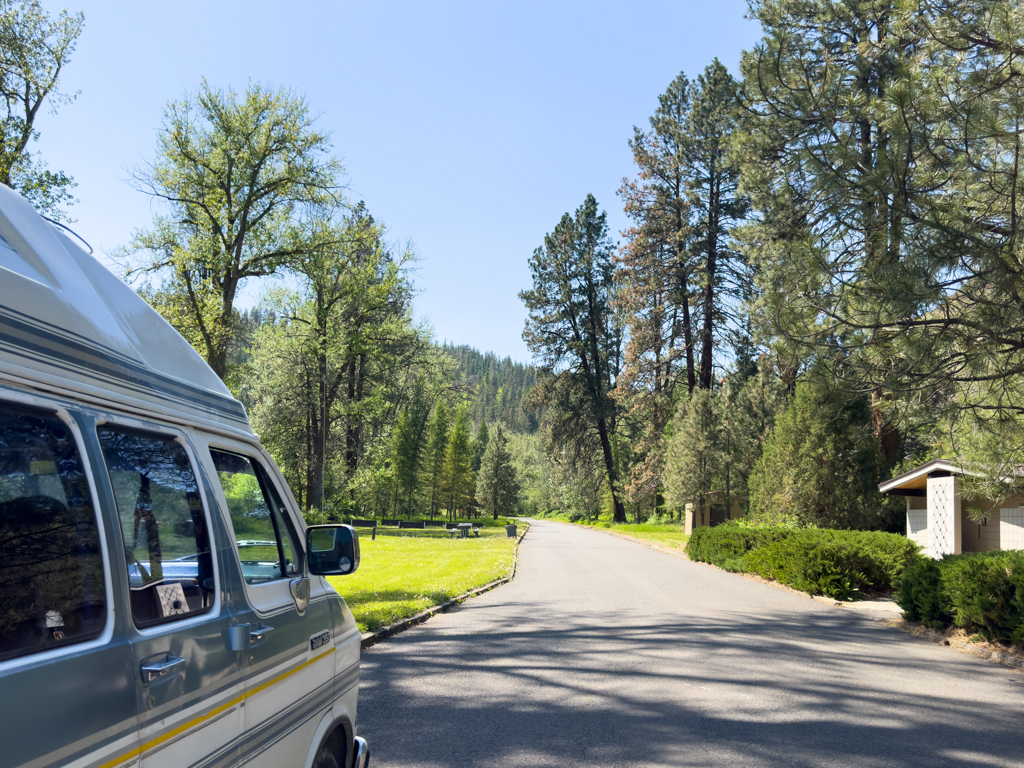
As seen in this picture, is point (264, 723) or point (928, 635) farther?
point (928, 635)

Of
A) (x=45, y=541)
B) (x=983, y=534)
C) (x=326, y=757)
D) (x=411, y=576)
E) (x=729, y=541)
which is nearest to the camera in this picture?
(x=45, y=541)

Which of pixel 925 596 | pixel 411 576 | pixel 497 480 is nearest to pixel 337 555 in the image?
pixel 925 596

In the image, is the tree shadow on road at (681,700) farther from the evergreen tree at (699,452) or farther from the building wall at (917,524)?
the evergreen tree at (699,452)

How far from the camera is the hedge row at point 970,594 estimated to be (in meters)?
9.85

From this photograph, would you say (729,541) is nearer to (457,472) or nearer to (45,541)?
(45,541)

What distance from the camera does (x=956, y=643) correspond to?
34.7ft

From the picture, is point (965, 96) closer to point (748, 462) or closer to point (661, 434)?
point (748, 462)

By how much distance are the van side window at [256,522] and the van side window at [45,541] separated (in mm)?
891

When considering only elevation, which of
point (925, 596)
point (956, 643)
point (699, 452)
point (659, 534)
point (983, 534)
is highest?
point (699, 452)

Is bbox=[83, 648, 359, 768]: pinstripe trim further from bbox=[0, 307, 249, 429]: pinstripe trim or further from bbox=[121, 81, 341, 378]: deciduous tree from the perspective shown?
bbox=[121, 81, 341, 378]: deciduous tree

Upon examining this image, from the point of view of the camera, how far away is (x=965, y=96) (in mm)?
8469

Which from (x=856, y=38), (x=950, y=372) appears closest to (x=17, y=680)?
(x=950, y=372)

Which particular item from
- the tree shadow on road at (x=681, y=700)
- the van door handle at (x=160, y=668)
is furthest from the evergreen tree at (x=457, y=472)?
the van door handle at (x=160, y=668)

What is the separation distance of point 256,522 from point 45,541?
1347 mm
